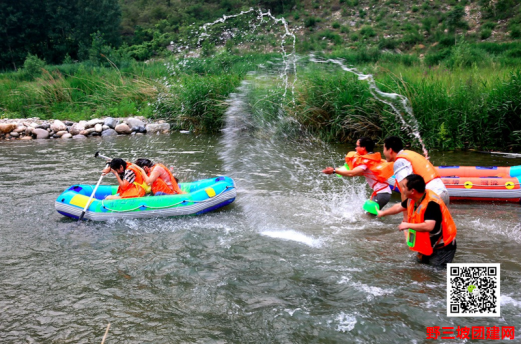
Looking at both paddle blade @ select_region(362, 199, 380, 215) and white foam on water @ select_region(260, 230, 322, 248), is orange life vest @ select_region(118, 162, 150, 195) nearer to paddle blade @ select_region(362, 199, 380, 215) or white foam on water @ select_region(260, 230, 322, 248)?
white foam on water @ select_region(260, 230, 322, 248)

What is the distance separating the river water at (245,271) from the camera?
13.5ft

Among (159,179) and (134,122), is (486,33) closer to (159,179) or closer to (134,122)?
(134,122)

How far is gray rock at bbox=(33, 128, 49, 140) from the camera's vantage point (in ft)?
47.7

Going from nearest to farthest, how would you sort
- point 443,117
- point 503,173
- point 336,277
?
point 336,277, point 503,173, point 443,117

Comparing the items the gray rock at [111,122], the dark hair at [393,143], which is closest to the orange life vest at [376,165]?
the dark hair at [393,143]

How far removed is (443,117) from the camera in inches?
395

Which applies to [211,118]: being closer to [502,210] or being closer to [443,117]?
[443,117]

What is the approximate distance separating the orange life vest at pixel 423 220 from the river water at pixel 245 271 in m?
0.37

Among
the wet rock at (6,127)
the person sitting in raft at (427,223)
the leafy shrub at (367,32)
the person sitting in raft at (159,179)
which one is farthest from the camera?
the leafy shrub at (367,32)

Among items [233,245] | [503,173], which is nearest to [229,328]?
[233,245]

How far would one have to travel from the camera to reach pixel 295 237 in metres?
6.05

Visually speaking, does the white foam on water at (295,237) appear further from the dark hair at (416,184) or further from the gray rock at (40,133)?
the gray rock at (40,133)

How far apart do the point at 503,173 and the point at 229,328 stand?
5496 mm

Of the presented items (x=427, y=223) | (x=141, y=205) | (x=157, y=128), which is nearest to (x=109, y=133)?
(x=157, y=128)
